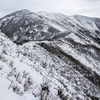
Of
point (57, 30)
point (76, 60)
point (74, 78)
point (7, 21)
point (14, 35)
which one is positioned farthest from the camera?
point (7, 21)

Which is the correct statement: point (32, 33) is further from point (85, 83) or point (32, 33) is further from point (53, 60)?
point (85, 83)

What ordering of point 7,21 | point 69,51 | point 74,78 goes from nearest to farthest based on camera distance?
point 74,78
point 69,51
point 7,21

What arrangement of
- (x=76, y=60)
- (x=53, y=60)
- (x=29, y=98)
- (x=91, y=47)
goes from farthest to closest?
(x=91, y=47), (x=76, y=60), (x=53, y=60), (x=29, y=98)

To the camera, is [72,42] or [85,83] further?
[72,42]

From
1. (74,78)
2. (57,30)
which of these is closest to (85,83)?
(74,78)

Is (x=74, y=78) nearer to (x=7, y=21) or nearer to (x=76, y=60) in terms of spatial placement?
(x=76, y=60)

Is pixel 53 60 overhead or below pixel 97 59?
overhead

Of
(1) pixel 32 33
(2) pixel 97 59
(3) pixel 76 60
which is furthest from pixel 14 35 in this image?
(2) pixel 97 59

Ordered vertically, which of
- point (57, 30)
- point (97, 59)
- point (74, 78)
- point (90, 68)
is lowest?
point (97, 59)

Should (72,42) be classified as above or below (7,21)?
below
